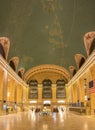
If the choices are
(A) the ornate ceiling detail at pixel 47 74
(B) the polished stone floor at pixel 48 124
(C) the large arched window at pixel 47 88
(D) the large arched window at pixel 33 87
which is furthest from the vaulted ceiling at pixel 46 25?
(C) the large arched window at pixel 47 88

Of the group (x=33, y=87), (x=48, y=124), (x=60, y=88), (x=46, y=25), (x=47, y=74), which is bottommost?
(x=48, y=124)

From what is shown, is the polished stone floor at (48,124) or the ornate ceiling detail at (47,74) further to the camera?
the ornate ceiling detail at (47,74)

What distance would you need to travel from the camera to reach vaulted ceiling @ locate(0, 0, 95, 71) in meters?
17.3

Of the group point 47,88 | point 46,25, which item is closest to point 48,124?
point 46,25

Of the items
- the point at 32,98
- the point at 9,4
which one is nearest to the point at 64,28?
the point at 9,4

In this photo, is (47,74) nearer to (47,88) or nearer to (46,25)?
(47,88)

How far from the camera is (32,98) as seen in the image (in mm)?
42688

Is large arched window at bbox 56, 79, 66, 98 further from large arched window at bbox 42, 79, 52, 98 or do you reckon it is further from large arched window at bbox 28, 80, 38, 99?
large arched window at bbox 28, 80, 38, 99

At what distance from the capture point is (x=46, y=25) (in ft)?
70.4

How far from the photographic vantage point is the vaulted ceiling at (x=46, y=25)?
17328 millimetres

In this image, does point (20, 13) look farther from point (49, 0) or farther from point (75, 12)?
point (75, 12)

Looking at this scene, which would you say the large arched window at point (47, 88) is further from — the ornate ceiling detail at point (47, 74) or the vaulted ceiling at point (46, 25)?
the vaulted ceiling at point (46, 25)

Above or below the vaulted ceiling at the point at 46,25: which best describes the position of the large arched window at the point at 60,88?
below

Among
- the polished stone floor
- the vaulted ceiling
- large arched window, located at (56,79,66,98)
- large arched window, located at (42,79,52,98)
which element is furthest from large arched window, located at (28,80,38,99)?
the polished stone floor
